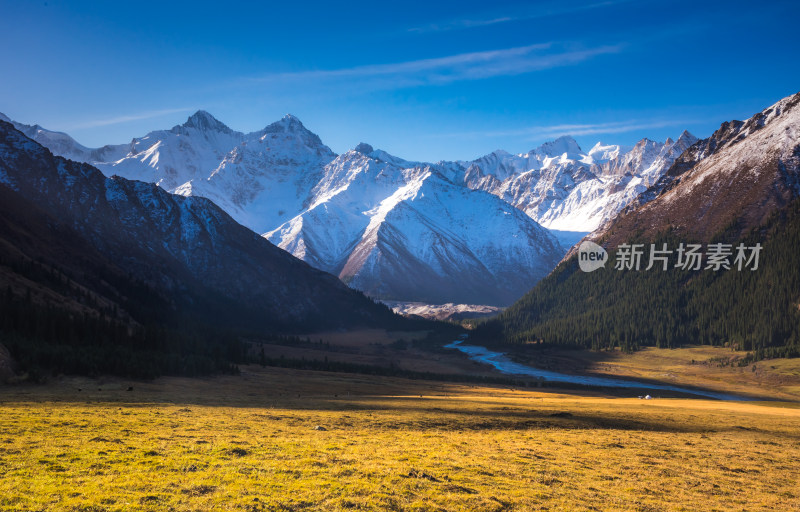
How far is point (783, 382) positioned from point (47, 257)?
800 ft

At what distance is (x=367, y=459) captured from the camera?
29.6m

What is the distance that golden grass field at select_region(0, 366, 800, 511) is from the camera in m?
22.2

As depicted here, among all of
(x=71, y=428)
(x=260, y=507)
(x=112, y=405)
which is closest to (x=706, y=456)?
(x=260, y=507)

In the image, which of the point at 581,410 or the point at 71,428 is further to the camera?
the point at 581,410

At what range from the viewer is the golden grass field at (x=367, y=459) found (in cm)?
2223

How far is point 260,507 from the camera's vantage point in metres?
20.6

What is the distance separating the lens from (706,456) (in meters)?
37.9

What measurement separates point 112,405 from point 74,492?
31.7 metres

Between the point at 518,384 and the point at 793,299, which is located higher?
the point at 793,299

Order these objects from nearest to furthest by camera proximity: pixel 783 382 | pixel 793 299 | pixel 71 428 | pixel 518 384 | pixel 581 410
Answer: pixel 71 428 < pixel 581 410 < pixel 518 384 < pixel 783 382 < pixel 793 299

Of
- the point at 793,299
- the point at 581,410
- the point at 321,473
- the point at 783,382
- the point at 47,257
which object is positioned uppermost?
the point at 47,257

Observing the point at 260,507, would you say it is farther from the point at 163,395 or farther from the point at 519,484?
the point at 163,395

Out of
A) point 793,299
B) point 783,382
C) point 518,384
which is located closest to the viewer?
point 518,384

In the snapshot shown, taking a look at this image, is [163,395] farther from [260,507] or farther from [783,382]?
[783,382]
